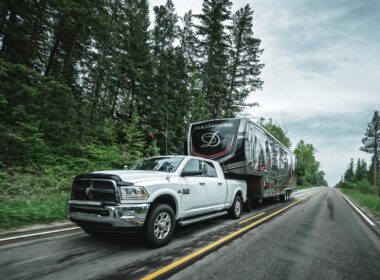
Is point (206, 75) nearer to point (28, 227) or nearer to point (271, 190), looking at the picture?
point (271, 190)

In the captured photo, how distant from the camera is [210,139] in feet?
33.7

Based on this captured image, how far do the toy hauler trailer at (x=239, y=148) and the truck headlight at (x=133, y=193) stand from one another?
5236 mm

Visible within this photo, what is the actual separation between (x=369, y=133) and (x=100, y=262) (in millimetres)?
77773

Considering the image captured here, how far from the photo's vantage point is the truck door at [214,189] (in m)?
6.73

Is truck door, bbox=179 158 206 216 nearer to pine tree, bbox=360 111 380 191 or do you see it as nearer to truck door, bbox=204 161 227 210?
truck door, bbox=204 161 227 210

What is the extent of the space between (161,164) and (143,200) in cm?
172

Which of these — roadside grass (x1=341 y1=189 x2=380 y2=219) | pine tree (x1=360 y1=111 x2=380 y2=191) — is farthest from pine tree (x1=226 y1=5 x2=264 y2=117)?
pine tree (x1=360 y1=111 x2=380 y2=191)

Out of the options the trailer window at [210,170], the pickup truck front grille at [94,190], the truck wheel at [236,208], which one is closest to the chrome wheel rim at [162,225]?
the pickup truck front grille at [94,190]

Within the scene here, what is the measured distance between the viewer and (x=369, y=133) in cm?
6400

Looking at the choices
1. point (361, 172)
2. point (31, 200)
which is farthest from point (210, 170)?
point (361, 172)

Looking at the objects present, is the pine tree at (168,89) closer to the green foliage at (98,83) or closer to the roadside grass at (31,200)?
the green foliage at (98,83)

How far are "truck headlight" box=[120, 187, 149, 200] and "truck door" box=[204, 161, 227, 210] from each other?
8.04 ft

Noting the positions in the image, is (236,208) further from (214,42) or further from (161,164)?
(214,42)

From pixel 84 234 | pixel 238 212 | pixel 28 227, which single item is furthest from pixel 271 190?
pixel 28 227
